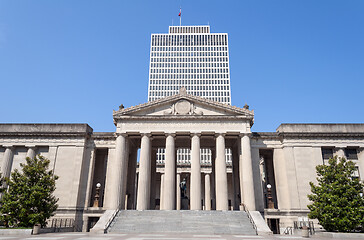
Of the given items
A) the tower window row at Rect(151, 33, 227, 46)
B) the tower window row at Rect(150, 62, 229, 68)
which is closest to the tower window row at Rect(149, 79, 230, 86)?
the tower window row at Rect(150, 62, 229, 68)

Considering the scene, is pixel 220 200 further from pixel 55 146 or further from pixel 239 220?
pixel 55 146

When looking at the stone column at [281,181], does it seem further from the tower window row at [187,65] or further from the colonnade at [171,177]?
the tower window row at [187,65]

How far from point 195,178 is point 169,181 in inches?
142

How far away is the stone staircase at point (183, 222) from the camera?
28.1 metres

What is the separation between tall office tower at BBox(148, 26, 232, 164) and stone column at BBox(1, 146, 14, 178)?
3210 inches

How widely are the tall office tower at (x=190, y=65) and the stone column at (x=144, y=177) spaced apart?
269 ft

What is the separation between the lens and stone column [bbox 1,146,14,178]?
1574 inches

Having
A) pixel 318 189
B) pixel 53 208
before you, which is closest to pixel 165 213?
pixel 53 208

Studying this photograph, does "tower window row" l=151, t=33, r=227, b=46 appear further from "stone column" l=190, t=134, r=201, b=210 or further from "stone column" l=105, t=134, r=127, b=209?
"stone column" l=190, t=134, r=201, b=210

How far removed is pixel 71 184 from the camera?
A: 128 ft

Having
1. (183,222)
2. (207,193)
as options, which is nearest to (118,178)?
(183,222)

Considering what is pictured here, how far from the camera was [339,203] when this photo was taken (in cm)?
2675

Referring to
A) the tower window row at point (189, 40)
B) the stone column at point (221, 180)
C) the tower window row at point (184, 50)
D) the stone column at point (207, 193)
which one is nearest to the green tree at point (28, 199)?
the stone column at point (221, 180)

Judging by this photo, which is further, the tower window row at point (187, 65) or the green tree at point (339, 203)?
the tower window row at point (187, 65)
